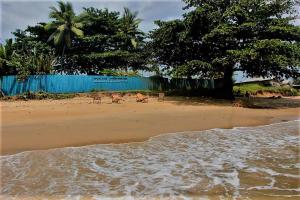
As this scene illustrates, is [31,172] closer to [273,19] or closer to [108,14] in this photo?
[273,19]

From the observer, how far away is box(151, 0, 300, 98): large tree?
1991 cm

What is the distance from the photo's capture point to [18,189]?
569 cm

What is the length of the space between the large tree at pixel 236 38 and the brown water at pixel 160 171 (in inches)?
409

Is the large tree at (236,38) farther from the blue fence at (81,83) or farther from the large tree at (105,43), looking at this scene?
the large tree at (105,43)

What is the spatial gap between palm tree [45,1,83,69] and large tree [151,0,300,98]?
1266 cm

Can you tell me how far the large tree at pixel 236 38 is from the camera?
19.9 meters

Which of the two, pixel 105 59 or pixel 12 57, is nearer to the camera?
pixel 12 57

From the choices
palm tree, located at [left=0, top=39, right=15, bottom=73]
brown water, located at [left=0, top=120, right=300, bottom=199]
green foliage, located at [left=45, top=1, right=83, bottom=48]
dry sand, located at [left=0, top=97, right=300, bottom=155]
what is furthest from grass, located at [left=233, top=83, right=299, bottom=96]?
brown water, located at [left=0, top=120, right=300, bottom=199]

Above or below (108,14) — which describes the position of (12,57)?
below

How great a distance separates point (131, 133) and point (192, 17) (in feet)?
41.0

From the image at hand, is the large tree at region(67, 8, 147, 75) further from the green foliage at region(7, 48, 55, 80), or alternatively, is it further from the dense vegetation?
the green foliage at region(7, 48, 55, 80)

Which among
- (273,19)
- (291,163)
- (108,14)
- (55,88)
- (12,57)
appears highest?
(108,14)

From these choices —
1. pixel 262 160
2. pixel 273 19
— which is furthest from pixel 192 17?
pixel 262 160

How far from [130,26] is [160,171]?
31.5 metres
